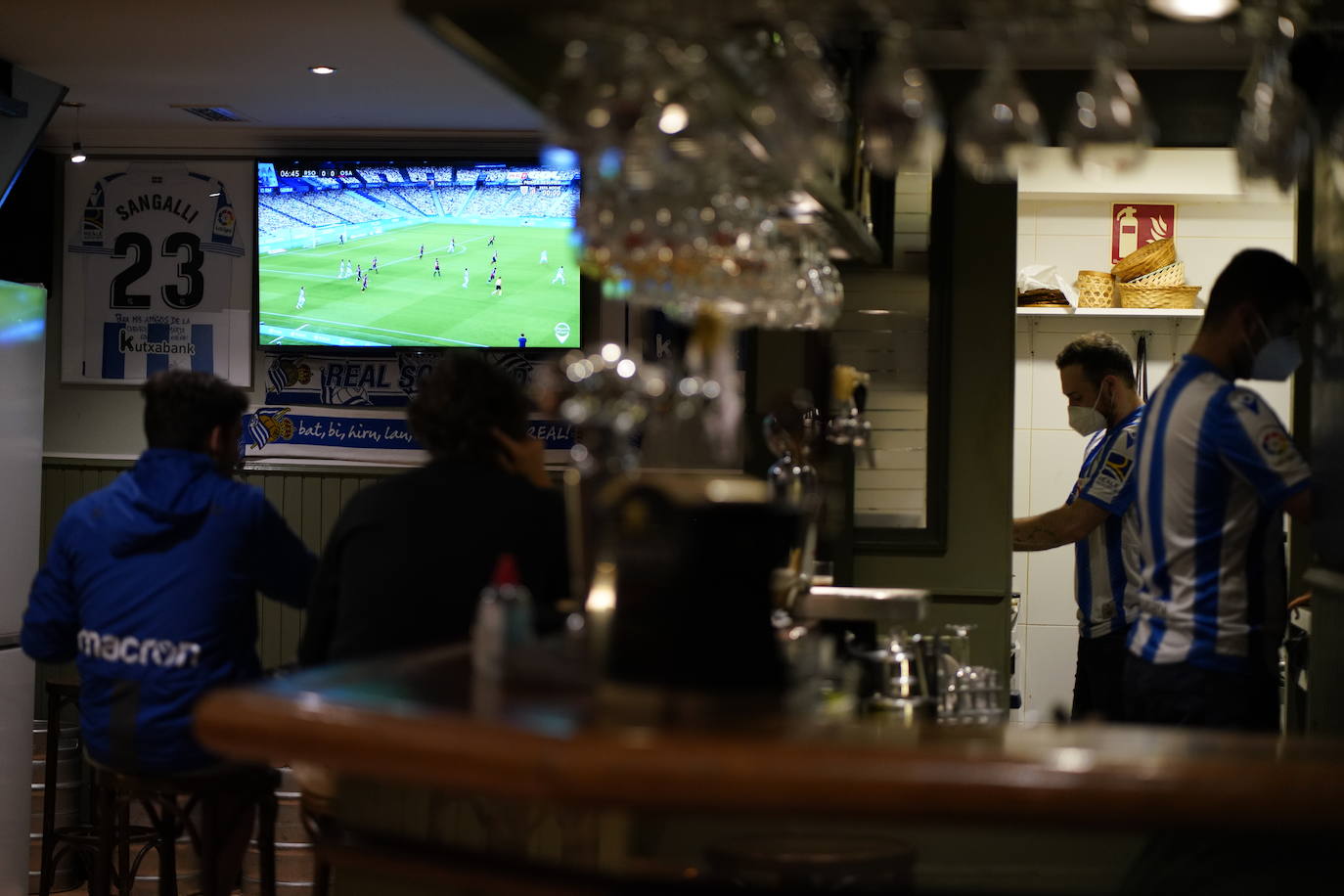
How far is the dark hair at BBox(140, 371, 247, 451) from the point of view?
3.55 meters

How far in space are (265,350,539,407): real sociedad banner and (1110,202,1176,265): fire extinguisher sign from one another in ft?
8.72

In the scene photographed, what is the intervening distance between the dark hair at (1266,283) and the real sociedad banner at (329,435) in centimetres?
366

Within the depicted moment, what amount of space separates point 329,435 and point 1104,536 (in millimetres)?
3360

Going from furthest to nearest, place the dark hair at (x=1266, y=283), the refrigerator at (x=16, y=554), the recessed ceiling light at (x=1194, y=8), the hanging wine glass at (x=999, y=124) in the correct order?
the refrigerator at (x=16, y=554) → the dark hair at (x=1266, y=283) → the recessed ceiling light at (x=1194, y=8) → the hanging wine glass at (x=999, y=124)

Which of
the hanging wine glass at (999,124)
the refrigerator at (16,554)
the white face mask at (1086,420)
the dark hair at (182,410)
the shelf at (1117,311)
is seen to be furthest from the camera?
the shelf at (1117,311)

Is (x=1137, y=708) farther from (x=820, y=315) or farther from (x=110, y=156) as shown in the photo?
(x=110, y=156)

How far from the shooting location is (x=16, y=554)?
5.05m

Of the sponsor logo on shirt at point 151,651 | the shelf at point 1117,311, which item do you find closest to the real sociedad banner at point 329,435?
the shelf at point 1117,311

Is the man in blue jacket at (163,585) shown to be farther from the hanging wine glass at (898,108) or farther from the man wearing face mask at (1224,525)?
the hanging wine glass at (898,108)

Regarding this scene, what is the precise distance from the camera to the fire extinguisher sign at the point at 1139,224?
259 inches

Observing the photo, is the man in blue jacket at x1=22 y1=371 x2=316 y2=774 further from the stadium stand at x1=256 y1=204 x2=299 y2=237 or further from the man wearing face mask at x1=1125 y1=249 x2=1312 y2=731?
the stadium stand at x1=256 y1=204 x2=299 y2=237

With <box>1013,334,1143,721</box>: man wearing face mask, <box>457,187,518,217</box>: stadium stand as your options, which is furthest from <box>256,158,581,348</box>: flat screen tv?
<box>1013,334,1143,721</box>: man wearing face mask

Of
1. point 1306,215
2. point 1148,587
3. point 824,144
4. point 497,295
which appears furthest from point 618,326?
point 824,144

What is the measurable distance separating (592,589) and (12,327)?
376cm
